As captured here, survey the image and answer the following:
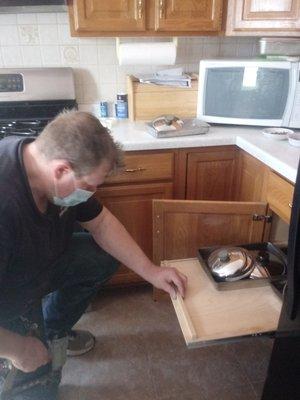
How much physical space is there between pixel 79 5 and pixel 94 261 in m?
1.04

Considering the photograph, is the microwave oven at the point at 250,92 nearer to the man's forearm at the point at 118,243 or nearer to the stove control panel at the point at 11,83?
the man's forearm at the point at 118,243

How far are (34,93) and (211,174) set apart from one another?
3.23 ft

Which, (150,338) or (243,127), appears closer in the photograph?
(150,338)

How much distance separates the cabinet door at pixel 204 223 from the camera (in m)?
1.26

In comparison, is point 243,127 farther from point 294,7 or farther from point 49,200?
point 49,200

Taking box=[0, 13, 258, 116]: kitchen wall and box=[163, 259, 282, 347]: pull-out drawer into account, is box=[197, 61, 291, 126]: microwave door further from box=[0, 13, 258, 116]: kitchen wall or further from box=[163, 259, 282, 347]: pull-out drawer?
box=[163, 259, 282, 347]: pull-out drawer

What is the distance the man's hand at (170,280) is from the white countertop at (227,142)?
0.51 meters

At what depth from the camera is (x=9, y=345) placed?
82 cm

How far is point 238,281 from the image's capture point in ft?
3.12

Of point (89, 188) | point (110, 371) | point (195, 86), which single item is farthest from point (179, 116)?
point (110, 371)

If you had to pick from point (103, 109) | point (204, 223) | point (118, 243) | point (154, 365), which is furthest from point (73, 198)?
point (103, 109)

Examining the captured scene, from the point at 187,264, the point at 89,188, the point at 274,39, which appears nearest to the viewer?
the point at 89,188

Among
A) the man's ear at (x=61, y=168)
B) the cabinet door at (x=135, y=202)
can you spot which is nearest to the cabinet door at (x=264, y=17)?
the cabinet door at (x=135, y=202)

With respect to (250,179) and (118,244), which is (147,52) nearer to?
(250,179)
